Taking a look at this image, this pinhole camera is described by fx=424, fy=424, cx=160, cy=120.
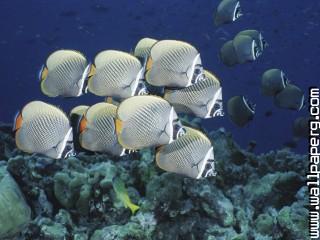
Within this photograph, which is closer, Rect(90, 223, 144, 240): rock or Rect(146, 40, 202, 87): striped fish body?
Rect(146, 40, 202, 87): striped fish body

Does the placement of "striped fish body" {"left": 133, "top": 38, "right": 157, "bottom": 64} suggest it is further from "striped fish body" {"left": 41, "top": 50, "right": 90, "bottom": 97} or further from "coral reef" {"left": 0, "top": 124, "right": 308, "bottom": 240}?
"coral reef" {"left": 0, "top": 124, "right": 308, "bottom": 240}

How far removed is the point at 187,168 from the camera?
3.05 meters

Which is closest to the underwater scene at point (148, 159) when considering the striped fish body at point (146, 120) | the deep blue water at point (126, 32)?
the striped fish body at point (146, 120)

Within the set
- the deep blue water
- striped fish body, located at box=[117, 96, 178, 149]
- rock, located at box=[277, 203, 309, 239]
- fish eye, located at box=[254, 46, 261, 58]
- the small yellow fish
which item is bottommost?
the deep blue water

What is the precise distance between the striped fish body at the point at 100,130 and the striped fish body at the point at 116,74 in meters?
0.13

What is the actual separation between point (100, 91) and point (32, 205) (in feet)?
5.95

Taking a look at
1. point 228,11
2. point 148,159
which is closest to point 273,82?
point 228,11

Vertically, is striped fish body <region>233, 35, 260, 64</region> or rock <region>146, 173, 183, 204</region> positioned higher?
striped fish body <region>233, 35, 260, 64</region>

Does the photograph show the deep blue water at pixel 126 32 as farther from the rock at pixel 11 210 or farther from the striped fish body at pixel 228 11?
the rock at pixel 11 210

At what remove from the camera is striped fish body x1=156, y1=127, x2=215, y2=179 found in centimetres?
304

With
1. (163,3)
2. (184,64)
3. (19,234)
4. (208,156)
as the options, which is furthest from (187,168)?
(163,3)

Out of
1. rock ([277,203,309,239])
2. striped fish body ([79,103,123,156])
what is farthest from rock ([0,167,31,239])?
rock ([277,203,309,239])

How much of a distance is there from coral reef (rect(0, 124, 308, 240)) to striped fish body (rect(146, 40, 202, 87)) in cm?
125

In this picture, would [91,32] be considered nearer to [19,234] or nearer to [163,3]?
[163,3]
